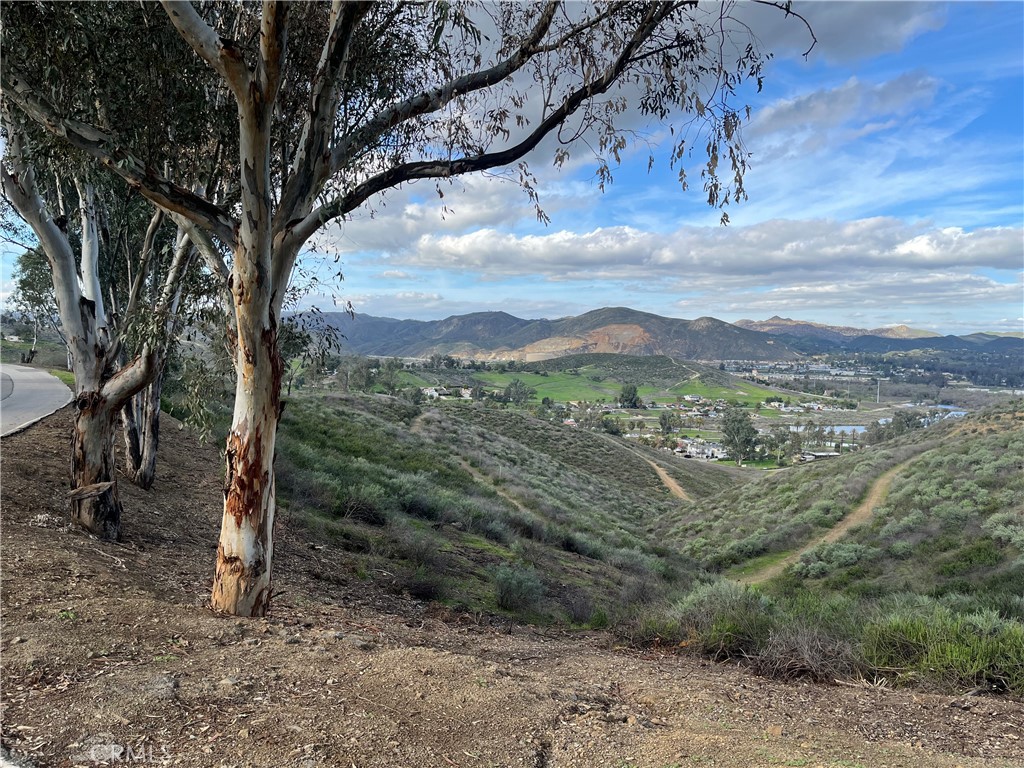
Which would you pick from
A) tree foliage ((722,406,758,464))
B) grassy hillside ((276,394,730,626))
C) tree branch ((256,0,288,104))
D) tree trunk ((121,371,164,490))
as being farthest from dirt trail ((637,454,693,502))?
tree branch ((256,0,288,104))

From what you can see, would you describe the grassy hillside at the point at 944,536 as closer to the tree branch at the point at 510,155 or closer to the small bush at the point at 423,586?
the small bush at the point at 423,586

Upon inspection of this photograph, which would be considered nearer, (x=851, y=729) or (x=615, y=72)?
(x=851, y=729)

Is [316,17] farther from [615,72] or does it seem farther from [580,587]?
[580,587]

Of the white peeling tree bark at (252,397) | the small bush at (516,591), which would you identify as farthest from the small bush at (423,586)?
the white peeling tree bark at (252,397)

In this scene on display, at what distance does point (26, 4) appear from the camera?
16.7 ft

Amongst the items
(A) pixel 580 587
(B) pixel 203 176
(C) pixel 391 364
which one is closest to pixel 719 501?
(A) pixel 580 587

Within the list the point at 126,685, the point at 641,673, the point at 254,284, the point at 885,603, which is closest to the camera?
the point at 126,685

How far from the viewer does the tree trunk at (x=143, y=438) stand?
31.2 ft

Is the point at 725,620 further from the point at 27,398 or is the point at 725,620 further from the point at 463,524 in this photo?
the point at 27,398

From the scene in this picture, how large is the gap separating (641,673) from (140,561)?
206 inches

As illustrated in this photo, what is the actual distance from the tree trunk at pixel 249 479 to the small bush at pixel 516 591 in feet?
15.0

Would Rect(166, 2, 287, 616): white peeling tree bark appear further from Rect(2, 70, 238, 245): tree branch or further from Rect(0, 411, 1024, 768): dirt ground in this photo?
Rect(0, 411, 1024, 768): dirt ground

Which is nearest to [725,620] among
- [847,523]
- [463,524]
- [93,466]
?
[93,466]

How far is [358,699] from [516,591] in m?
5.80
